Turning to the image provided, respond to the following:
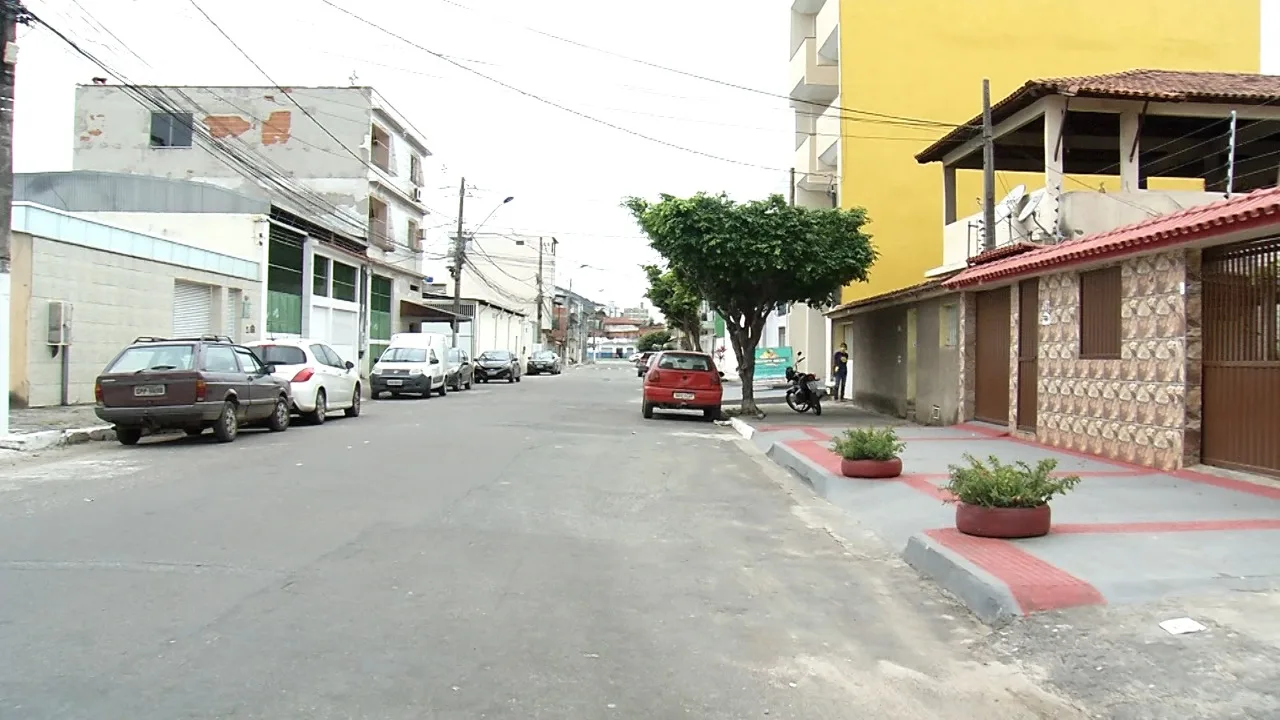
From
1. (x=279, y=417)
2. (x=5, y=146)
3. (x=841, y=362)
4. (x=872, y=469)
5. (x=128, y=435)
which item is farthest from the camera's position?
(x=841, y=362)

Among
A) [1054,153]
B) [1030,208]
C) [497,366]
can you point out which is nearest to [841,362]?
[1030,208]

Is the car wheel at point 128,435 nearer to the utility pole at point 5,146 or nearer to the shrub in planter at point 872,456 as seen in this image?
the utility pole at point 5,146

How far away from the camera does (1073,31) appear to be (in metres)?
29.9

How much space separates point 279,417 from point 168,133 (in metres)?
31.0

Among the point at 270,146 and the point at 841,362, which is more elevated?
the point at 270,146

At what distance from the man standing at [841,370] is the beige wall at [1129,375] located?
41.6 ft

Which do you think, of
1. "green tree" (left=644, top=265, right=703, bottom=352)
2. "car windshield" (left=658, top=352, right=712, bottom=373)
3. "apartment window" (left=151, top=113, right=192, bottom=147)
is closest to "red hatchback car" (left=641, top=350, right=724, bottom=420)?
"car windshield" (left=658, top=352, right=712, bottom=373)

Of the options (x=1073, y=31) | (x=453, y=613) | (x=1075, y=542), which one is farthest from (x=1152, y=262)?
(x=1073, y=31)

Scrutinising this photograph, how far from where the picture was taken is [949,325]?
17328 mm

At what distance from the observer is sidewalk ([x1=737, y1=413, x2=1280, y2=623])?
5574 millimetres

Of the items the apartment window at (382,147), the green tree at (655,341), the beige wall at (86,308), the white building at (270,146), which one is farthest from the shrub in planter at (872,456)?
the green tree at (655,341)

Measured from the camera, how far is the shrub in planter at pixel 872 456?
10.5 m

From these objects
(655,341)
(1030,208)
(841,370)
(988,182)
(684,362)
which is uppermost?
(988,182)

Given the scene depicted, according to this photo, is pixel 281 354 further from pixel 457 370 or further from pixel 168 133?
pixel 168 133
